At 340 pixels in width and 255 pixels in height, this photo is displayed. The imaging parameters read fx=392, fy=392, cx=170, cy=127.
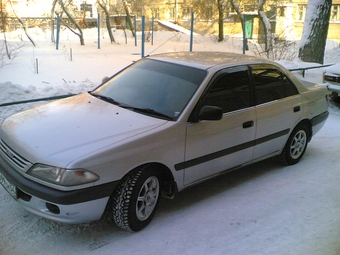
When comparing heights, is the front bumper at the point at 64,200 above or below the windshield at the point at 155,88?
below

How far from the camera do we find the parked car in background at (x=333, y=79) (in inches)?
352

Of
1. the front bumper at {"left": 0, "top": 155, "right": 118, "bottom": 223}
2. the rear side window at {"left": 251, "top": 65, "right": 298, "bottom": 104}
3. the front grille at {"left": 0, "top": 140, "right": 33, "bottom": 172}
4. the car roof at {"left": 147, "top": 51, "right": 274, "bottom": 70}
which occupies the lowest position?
the front bumper at {"left": 0, "top": 155, "right": 118, "bottom": 223}

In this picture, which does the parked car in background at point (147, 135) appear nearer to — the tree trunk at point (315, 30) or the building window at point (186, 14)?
the tree trunk at point (315, 30)

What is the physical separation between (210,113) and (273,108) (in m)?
1.34

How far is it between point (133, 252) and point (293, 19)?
38259 millimetres

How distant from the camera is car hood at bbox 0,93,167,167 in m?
3.29

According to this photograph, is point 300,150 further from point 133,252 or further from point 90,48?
point 90,48

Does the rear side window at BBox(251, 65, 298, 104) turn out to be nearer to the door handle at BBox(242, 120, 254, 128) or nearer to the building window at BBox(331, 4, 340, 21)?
the door handle at BBox(242, 120, 254, 128)

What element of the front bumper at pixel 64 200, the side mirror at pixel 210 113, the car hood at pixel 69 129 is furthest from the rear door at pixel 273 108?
the front bumper at pixel 64 200

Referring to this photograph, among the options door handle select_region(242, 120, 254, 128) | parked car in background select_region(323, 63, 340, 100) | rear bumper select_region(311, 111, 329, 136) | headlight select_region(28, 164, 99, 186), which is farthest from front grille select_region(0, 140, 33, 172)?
parked car in background select_region(323, 63, 340, 100)

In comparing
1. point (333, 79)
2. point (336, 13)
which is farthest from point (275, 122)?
point (336, 13)

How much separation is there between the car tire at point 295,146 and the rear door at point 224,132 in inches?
35.7

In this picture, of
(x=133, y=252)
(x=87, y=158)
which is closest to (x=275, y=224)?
(x=133, y=252)

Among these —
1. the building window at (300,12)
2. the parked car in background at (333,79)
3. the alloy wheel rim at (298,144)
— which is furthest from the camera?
the building window at (300,12)
